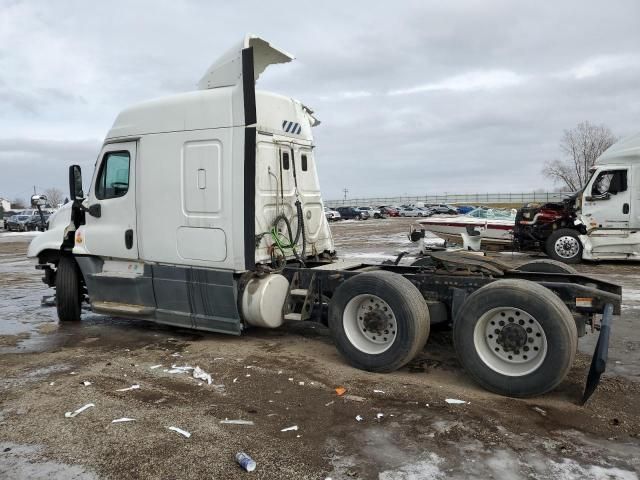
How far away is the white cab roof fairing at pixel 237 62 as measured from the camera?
20.5ft

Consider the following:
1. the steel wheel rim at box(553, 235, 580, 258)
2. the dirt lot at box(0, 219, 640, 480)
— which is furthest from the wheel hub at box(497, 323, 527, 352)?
the steel wheel rim at box(553, 235, 580, 258)

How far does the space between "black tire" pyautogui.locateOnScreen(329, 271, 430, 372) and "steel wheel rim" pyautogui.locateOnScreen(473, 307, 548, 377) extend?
0.58m

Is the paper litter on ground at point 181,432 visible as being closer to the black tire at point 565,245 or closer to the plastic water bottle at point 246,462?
the plastic water bottle at point 246,462

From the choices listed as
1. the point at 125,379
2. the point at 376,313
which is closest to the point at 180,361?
the point at 125,379

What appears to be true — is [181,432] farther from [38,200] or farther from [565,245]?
[565,245]

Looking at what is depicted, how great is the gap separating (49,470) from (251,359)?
2.79m

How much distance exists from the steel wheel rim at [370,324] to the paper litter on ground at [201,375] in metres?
1.52

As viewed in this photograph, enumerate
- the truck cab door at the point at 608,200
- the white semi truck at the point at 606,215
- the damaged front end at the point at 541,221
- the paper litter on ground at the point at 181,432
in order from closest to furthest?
the paper litter on ground at the point at 181,432, the white semi truck at the point at 606,215, the truck cab door at the point at 608,200, the damaged front end at the point at 541,221

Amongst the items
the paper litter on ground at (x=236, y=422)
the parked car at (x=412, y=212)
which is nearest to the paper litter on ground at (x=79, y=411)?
the paper litter on ground at (x=236, y=422)

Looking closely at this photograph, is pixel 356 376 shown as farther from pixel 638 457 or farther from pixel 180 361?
pixel 638 457

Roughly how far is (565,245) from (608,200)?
1.70 meters

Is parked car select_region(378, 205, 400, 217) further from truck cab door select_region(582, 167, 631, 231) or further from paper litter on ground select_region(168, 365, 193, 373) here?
paper litter on ground select_region(168, 365, 193, 373)

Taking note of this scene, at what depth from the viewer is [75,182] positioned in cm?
771

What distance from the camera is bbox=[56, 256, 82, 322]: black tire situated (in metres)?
8.05
